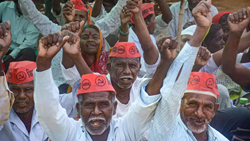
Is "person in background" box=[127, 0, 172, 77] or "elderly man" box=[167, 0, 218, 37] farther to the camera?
"elderly man" box=[167, 0, 218, 37]

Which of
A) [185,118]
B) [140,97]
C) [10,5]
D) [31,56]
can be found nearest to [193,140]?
[185,118]

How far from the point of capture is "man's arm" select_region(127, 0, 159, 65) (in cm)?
388

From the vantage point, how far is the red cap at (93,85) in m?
3.57

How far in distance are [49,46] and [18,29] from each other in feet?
10.5

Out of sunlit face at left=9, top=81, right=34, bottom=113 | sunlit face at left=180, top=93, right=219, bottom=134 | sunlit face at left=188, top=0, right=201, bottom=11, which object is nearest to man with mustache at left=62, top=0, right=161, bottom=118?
sunlit face at left=9, top=81, right=34, bottom=113

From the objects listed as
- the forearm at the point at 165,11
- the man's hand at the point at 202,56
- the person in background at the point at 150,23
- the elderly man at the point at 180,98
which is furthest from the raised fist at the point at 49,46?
the forearm at the point at 165,11

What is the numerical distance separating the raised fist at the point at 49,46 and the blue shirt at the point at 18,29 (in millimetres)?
3000

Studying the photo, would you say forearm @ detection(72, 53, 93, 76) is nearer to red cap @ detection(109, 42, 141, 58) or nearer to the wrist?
red cap @ detection(109, 42, 141, 58)

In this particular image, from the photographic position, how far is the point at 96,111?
344 cm

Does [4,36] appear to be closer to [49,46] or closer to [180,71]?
[49,46]

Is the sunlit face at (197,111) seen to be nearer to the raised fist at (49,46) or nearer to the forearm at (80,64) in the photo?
the forearm at (80,64)

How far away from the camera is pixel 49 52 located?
9.57 feet

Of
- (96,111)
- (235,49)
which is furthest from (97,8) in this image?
(96,111)

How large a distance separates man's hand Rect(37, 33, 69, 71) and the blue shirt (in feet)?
9.77
